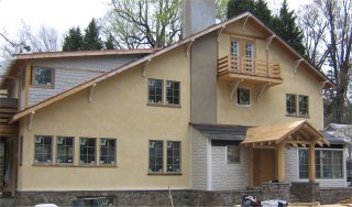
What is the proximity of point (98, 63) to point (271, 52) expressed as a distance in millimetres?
9979

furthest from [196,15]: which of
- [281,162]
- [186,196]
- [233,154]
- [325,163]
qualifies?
[325,163]

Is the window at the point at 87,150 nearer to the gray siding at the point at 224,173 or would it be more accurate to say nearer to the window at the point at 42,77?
the window at the point at 42,77

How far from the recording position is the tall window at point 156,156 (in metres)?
28.3

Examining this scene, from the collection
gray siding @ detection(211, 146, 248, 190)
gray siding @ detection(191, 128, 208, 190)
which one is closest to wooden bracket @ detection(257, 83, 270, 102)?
gray siding @ detection(211, 146, 248, 190)

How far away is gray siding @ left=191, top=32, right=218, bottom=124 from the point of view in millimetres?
29875

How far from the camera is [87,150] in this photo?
26703mm

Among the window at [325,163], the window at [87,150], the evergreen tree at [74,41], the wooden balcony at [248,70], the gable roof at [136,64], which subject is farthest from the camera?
the evergreen tree at [74,41]

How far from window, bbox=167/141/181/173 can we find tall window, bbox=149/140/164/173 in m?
0.42

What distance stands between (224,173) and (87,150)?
22.2 feet

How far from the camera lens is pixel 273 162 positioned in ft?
103

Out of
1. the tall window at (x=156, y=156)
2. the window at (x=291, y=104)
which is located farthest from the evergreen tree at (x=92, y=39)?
the tall window at (x=156, y=156)

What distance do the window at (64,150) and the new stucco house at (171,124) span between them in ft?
0.15

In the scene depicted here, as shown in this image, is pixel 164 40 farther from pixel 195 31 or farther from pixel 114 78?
pixel 114 78

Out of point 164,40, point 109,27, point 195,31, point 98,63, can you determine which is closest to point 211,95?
point 195,31
